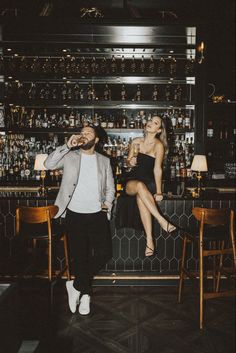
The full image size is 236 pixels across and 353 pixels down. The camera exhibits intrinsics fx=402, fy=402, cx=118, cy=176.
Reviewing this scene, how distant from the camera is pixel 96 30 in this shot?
19.1ft

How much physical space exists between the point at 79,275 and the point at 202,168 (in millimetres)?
2062

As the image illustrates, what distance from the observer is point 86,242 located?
3.60 m

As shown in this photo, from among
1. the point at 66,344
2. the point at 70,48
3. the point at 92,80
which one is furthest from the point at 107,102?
the point at 66,344

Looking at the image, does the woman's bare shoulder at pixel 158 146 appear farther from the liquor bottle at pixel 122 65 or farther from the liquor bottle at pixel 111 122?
the liquor bottle at pixel 122 65

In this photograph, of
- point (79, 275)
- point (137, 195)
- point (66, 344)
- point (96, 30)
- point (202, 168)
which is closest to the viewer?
point (66, 344)

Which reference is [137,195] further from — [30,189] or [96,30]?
[96,30]

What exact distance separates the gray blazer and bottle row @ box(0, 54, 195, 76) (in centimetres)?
267

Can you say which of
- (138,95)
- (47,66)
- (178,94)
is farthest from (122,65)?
(47,66)

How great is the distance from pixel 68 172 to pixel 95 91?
3.14 meters

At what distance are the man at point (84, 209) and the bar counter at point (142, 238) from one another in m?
0.66

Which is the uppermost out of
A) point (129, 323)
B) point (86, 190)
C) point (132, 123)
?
point (132, 123)

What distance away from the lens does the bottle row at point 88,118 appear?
6.22m

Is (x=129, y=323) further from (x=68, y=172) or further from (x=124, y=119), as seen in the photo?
(x=124, y=119)

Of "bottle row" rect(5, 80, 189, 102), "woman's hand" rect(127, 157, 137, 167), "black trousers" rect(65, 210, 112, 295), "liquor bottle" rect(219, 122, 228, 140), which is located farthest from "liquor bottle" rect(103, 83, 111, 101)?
"black trousers" rect(65, 210, 112, 295)
